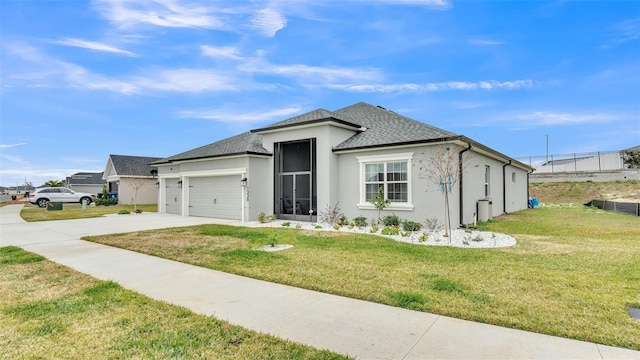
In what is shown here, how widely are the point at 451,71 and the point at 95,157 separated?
3888 cm

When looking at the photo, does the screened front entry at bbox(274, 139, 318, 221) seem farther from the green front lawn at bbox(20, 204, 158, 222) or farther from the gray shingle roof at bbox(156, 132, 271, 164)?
the green front lawn at bbox(20, 204, 158, 222)

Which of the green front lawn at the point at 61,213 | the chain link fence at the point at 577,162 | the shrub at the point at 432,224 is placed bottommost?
the green front lawn at the point at 61,213

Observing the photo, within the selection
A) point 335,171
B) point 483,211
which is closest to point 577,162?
point 483,211

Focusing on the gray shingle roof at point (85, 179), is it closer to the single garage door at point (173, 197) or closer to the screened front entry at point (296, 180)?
the single garage door at point (173, 197)

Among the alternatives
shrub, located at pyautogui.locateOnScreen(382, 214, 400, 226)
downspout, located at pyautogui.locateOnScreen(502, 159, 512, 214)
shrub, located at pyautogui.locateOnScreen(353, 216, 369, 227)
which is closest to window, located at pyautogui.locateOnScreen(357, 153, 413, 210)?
shrub, located at pyautogui.locateOnScreen(382, 214, 400, 226)

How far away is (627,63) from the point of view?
15.8m

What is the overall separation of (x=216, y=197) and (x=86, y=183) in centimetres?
4388

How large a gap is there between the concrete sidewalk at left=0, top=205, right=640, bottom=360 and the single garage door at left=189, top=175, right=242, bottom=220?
979 centimetres

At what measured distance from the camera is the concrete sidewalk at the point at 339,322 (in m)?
3.07

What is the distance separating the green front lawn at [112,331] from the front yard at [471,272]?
1.78m

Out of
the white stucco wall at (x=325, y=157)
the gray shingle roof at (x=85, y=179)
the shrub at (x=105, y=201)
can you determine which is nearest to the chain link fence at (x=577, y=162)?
the white stucco wall at (x=325, y=157)

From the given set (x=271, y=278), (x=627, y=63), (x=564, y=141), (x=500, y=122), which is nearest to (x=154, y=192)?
(x=271, y=278)

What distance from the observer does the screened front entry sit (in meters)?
14.9

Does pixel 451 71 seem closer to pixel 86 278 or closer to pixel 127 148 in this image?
pixel 86 278
